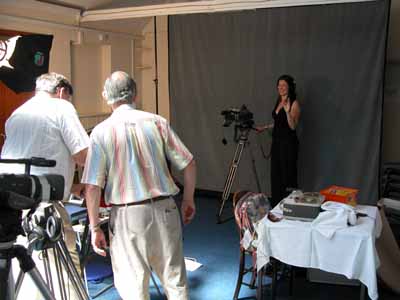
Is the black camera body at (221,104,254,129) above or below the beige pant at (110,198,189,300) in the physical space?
above

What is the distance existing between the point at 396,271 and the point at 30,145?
249 cm

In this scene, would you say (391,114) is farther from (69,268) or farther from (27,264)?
(27,264)

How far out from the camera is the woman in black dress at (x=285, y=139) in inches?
175

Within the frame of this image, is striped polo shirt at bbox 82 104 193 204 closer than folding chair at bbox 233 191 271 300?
Yes

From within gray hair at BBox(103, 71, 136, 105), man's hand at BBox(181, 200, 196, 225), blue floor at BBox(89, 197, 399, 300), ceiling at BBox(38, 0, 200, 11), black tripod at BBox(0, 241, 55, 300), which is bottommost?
blue floor at BBox(89, 197, 399, 300)

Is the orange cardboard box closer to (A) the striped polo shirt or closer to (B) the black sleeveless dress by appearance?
(A) the striped polo shirt

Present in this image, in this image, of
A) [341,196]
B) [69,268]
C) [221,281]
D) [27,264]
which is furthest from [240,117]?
[27,264]

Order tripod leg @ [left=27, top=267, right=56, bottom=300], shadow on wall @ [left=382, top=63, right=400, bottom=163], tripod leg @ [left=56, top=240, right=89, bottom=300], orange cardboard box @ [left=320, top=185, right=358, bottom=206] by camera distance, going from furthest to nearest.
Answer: shadow on wall @ [left=382, top=63, right=400, bottom=163]
orange cardboard box @ [left=320, top=185, right=358, bottom=206]
tripod leg @ [left=56, top=240, right=89, bottom=300]
tripod leg @ [left=27, top=267, right=56, bottom=300]

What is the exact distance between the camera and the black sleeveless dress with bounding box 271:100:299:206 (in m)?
4.51

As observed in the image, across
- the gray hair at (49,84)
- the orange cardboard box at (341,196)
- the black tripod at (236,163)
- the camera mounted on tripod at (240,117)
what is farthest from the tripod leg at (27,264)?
the camera mounted on tripod at (240,117)

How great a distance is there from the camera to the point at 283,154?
453 cm

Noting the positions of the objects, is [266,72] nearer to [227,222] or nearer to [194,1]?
[194,1]

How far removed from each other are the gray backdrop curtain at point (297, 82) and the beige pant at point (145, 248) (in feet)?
10.1

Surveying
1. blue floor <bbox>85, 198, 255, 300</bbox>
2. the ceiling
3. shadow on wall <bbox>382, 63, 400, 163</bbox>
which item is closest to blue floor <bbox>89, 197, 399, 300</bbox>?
blue floor <bbox>85, 198, 255, 300</bbox>
